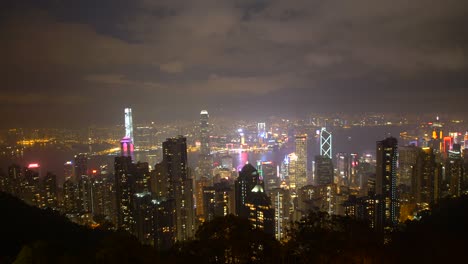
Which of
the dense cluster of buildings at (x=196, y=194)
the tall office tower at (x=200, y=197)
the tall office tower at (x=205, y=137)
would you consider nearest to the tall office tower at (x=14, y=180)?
the dense cluster of buildings at (x=196, y=194)

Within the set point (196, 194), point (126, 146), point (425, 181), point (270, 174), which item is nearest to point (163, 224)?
point (196, 194)

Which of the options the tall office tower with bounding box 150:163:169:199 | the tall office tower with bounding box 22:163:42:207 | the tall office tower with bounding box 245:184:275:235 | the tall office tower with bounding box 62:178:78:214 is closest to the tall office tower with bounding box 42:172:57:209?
the tall office tower with bounding box 22:163:42:207

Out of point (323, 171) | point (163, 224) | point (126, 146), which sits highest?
point (126, 146)

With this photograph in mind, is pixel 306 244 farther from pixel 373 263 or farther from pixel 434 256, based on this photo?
pixel 434 256

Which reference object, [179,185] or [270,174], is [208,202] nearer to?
[179,185]

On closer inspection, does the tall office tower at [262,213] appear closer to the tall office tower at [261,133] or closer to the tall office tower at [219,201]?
the tall office tower at [219,201]

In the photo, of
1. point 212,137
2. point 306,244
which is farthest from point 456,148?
point 306,244

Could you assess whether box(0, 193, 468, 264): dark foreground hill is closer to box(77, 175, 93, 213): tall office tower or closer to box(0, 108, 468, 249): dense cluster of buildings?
box(0, 108, 468, 249): dense cluster of buildings
